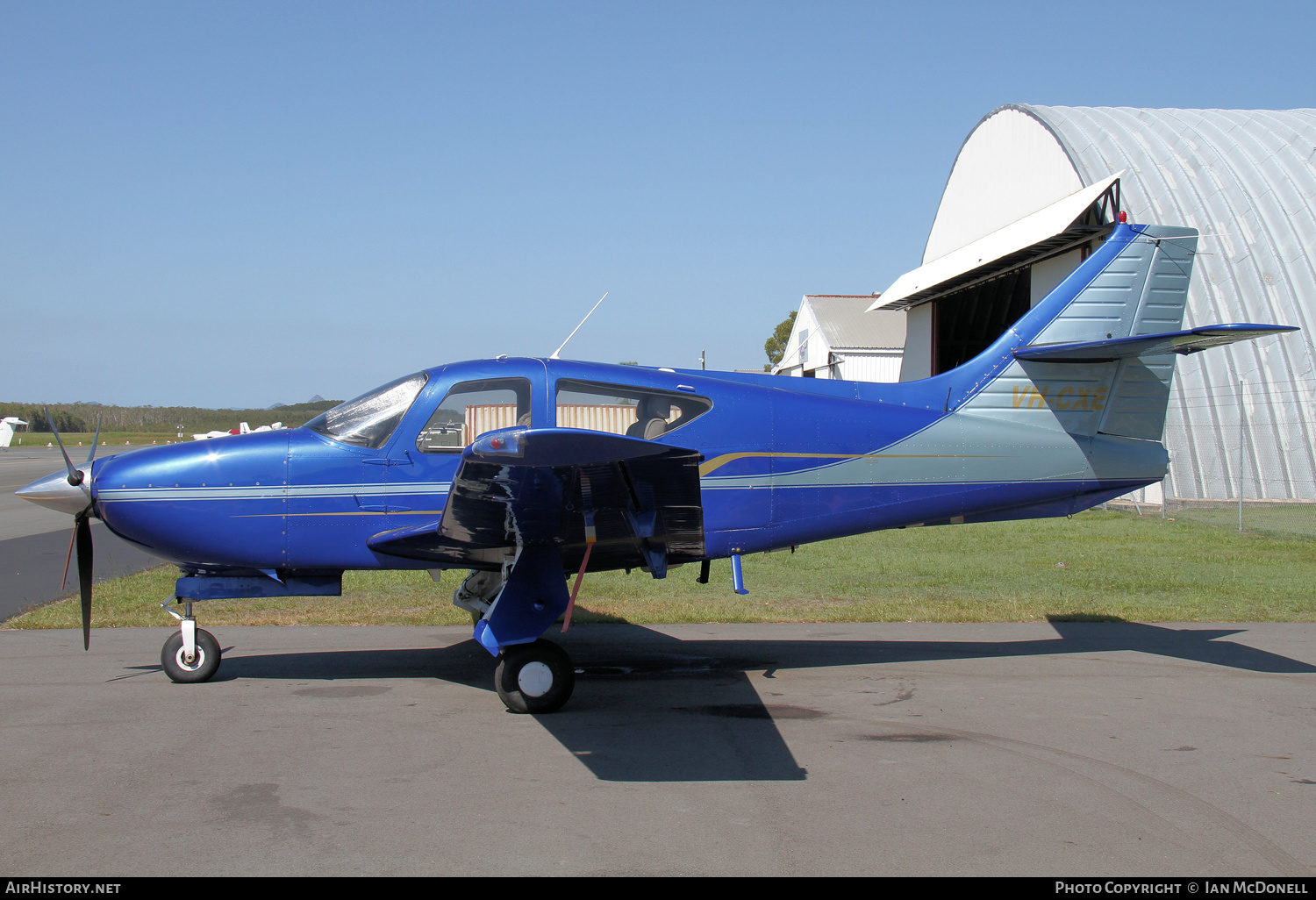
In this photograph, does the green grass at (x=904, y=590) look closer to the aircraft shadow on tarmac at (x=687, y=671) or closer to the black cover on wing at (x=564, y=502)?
the aircraft shadow on tarmac at (x=687, y=671)

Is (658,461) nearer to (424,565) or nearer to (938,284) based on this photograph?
(424,565)

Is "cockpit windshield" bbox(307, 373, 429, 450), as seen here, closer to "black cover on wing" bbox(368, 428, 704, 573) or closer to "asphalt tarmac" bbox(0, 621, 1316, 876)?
"black cover on wing" bbox(368, 428, 704, 573)

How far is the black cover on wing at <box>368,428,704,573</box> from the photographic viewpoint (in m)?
4.69

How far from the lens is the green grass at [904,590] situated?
30.0 ft

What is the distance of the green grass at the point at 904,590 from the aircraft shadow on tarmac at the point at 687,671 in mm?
847

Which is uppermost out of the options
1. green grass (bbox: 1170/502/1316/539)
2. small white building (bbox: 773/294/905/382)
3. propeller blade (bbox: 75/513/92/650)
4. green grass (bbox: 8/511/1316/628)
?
small white building (bbox: 773/294/905/382)

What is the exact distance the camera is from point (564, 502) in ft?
18.2

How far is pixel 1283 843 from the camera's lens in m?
3.90

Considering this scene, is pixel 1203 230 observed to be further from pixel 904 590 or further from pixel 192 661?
pixel 192 661

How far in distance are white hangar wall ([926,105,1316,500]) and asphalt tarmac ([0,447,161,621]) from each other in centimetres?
1958

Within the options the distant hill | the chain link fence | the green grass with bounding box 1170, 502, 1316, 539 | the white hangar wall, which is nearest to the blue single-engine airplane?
the green grass with bounding box 1170, 502, 1316, 539

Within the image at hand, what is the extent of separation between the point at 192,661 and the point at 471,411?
281 centimetres
